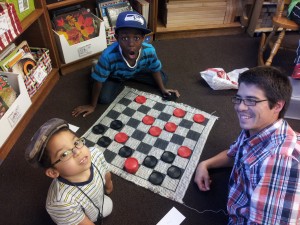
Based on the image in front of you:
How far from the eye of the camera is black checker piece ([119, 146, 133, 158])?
1.31 m

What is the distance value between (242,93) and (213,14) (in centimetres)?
167

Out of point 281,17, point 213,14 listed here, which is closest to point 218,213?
point 281,17

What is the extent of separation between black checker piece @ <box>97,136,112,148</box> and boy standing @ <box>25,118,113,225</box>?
1.15 feet

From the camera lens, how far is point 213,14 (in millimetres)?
2270

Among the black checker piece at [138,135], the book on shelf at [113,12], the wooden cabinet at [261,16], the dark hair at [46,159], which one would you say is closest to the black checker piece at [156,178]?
the black checker piece at [138,135]

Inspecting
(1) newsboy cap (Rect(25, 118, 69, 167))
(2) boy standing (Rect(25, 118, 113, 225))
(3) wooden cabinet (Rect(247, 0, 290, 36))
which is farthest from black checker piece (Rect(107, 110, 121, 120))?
(3) wooden cabinet (Rect(247, 0, 290, 36))

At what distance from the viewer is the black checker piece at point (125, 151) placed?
131cm

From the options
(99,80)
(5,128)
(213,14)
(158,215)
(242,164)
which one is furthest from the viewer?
(213,14)

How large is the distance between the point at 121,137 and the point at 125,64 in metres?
0.45

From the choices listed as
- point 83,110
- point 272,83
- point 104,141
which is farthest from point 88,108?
point 272,83

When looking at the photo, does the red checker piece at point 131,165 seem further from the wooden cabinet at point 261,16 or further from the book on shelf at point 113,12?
the wooden cabinet at point 261,16

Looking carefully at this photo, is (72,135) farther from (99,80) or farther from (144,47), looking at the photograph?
(144,47)

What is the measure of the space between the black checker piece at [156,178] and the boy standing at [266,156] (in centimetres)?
36

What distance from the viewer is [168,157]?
1.30m
